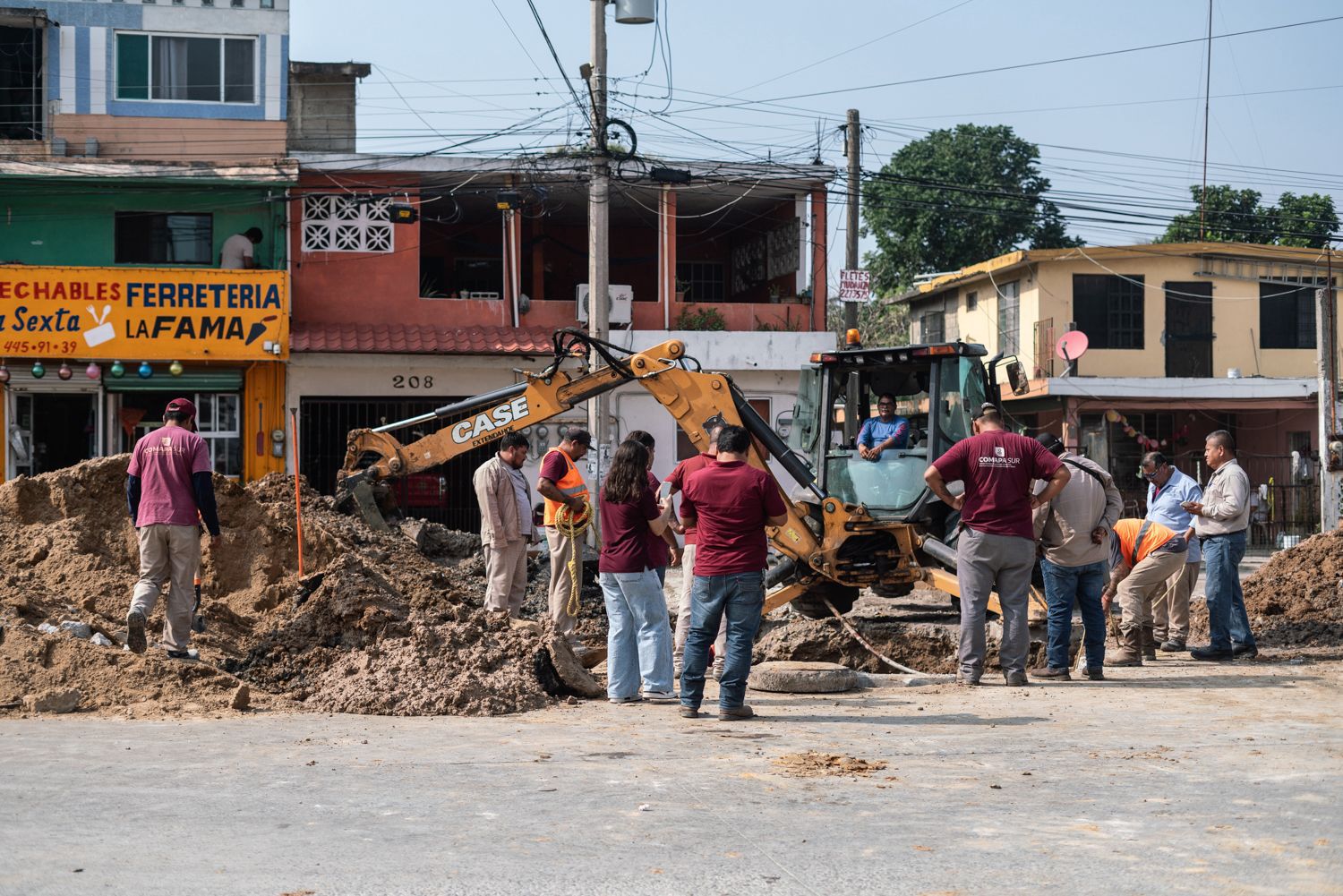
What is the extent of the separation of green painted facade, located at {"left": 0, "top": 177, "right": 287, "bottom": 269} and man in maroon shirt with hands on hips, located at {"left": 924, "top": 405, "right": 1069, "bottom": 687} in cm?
1713

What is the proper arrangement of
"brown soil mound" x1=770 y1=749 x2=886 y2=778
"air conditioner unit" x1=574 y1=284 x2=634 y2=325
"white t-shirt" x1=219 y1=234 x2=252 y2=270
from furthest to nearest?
"air conditioner unit" x1=574 y1=284 x2=634 y2=325
"white t-shirt" x1=219 y1=234 x2=252 y2=270
"brown soil mound" x1=770 y1=749 x2=886 y2=778

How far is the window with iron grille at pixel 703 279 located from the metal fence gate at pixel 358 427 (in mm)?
6712

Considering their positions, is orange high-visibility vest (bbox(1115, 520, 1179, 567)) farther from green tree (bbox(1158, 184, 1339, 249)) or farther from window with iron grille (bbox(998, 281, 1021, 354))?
green tree (bbox(1158, 184, 1339, 249))

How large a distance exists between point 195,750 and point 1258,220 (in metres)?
48.5

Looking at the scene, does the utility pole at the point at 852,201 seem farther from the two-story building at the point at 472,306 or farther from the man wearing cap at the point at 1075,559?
the man wearing cap at the point at 1075,559

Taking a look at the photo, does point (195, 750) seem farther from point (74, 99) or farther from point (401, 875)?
point (74, 99)

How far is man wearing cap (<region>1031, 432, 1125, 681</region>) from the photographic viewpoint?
35.6 ft

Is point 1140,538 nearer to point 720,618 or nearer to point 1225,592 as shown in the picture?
point 1225,592

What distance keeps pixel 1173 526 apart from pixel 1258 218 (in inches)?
1599

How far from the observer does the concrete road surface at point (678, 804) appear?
205 inches

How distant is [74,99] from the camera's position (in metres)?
25.2

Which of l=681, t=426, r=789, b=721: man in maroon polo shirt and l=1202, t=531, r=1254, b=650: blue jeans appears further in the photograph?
l=1202, t=531, r=1254, b=650: blue jeans

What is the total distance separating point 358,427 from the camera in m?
24.8

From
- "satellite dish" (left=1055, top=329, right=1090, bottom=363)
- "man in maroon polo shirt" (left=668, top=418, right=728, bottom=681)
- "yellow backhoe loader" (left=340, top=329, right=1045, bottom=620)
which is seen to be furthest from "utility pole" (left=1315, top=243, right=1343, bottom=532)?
"man in maroon polo shirt" (left=668, top=418, right=728, bottom=681)
